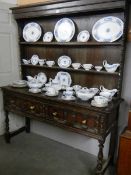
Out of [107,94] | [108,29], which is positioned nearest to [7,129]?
[107,94]

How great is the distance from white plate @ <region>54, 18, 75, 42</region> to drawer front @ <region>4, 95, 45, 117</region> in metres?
0.86

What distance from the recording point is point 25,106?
2.40m

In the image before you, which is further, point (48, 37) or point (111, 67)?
point (48, 37)

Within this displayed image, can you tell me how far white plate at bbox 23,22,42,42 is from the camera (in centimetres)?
260

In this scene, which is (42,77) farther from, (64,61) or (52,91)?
(52,91)

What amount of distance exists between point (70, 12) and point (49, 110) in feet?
3.69

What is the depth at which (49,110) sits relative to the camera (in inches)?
85.7

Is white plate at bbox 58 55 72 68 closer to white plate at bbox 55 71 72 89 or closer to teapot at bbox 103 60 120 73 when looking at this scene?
white plate at bbox 55 71 72 89

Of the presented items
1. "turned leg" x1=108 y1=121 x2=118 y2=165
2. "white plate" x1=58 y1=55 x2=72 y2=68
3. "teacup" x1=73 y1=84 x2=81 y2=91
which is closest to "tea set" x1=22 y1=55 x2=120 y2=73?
"white plate" x1=58 y1=55 x2=72 y2=68

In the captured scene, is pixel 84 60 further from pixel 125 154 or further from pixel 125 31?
pixel 125 154

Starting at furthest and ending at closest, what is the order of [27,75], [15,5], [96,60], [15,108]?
1. [27,75]
2. [15,5]
3. [15,108]
4. [96,60]

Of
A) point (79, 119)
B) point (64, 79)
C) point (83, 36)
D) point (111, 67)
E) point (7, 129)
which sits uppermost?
point (83, 36)

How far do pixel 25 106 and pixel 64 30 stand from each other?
1070 mm

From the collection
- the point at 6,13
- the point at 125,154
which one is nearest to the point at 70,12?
the point at 6,13
